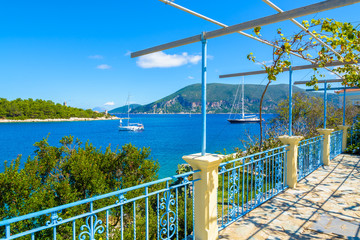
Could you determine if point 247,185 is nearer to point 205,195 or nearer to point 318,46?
point 205,195

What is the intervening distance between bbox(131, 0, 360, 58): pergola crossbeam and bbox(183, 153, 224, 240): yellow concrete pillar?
58.0 inches

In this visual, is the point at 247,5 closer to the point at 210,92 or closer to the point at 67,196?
the point at 67,196

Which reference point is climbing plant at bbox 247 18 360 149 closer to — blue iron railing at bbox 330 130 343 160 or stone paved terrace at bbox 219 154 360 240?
stone paved terrace at bbox 219 154 360 240

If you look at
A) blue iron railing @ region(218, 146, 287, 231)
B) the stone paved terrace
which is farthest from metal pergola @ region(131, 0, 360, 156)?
the stone paved terrace

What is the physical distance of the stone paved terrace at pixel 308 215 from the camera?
10.4 feet

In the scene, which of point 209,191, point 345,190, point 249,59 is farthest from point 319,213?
point 249,59

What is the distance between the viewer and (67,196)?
4.59 metres

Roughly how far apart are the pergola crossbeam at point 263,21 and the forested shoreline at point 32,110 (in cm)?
9725

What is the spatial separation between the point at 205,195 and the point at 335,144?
7910mm

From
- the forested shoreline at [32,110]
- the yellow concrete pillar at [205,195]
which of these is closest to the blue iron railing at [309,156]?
the yellow concrete pillar at [205,195]

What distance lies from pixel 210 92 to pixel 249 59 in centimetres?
9394

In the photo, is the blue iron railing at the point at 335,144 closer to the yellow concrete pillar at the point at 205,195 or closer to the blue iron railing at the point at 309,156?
the blue iron railing at the point at 309,156

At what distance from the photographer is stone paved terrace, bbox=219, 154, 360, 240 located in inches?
125

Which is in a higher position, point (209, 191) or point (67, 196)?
point (209, 191)
